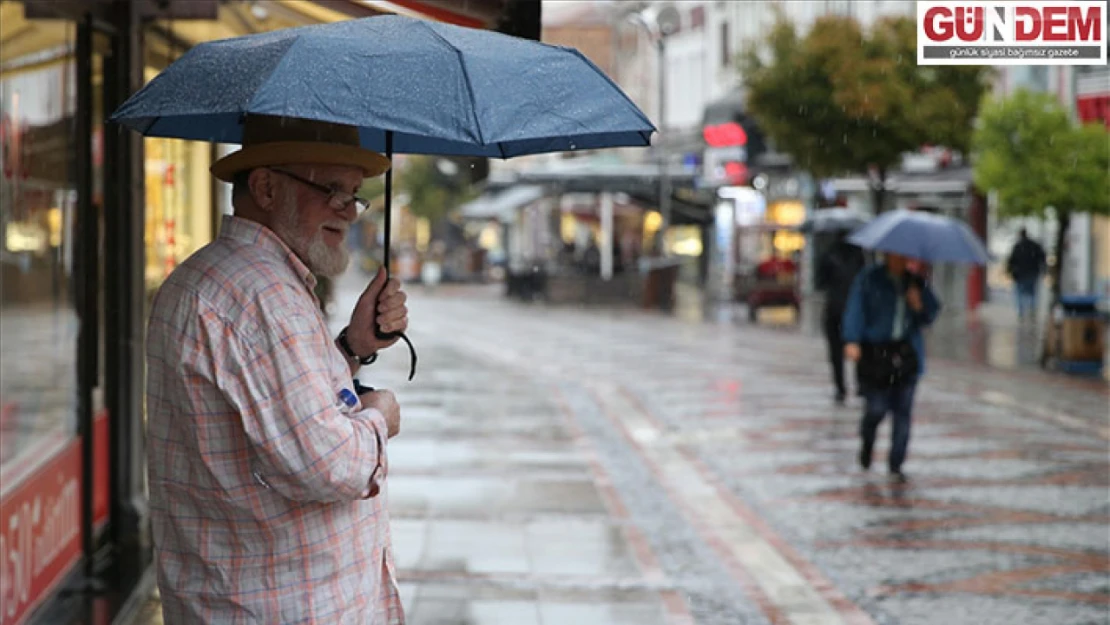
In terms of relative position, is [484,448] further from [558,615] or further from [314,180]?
[314,180]

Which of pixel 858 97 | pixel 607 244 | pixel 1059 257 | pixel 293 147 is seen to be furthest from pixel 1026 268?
pixel 293 147

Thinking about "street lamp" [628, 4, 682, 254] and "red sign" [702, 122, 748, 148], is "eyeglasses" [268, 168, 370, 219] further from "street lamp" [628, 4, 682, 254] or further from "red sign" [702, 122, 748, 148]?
"red sign" [702, 122, 748, 148]

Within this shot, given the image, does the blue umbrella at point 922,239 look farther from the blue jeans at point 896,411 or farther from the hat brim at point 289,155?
the hat brim at point 289,155

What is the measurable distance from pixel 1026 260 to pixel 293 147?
27710 mm

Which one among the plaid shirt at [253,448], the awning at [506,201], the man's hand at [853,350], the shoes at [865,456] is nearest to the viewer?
the plaid shirt at [253,448]

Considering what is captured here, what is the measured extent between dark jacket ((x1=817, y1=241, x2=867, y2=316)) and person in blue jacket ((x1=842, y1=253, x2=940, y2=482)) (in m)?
4.67

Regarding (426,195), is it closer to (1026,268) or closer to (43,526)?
(1026,268)

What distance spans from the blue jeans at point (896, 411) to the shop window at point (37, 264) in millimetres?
5484

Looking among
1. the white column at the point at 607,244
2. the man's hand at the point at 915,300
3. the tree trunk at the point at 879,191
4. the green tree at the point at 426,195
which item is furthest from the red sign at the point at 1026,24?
the green tree at the point at 426,195

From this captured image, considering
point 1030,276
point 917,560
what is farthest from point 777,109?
point 917,560

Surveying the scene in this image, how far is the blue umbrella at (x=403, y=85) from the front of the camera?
10.5 ft

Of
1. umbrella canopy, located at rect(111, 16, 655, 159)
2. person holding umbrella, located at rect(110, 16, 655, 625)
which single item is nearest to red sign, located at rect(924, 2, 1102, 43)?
umbrella canopy, located at rect(111, 16, 655, 159)

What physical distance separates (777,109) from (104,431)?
24.1 metres

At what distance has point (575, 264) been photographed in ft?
138
